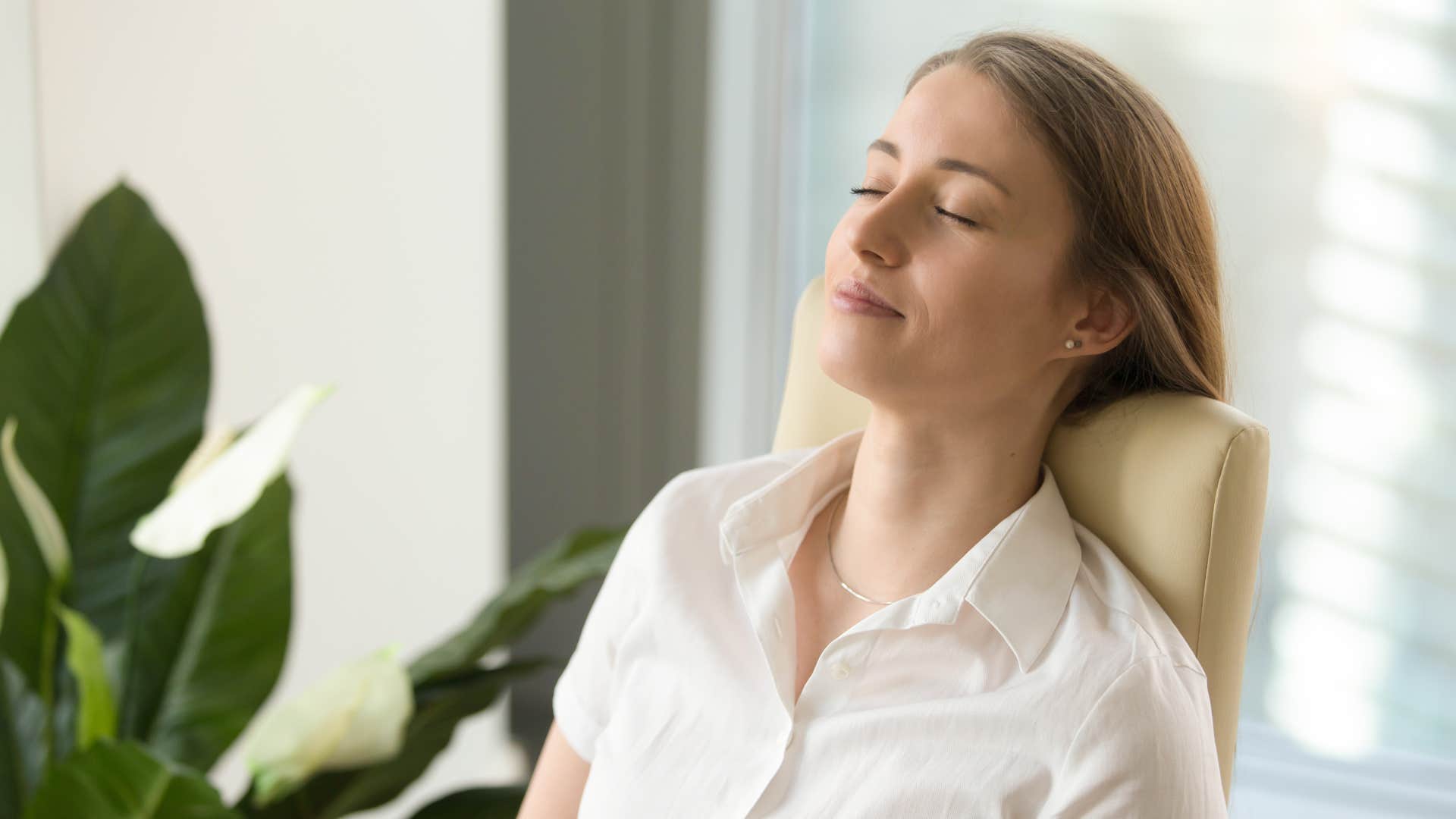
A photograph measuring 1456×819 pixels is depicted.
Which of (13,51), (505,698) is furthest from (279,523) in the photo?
(505,698)

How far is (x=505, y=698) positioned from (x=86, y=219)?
135cm

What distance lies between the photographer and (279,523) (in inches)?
53.8

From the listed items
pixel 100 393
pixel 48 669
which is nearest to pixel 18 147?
pixel 100 393

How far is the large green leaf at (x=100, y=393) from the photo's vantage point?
1327 mm

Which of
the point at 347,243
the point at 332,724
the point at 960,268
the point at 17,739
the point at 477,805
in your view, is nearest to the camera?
the point at 960,268

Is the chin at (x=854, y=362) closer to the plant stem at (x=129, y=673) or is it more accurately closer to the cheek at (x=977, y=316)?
the cheek at (x=977, y=316)

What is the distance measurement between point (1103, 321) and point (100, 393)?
101 cm

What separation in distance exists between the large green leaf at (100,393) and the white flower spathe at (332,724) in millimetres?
349

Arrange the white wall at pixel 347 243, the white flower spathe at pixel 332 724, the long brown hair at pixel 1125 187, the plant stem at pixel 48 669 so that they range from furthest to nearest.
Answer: the white wall at pixel 347 243 → the plant stem at pixel 48 669 → the white flower spathe at pixel 332 724 → the long brown hair at pixel 1125 187

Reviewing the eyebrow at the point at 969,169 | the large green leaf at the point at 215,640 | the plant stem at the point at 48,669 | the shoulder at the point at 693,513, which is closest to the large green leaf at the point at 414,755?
the large green leaf at the point at 215,640

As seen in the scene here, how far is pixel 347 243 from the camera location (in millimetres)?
1935

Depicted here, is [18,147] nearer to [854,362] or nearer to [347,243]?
[347,243]

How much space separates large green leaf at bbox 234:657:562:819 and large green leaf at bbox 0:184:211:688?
277 mm

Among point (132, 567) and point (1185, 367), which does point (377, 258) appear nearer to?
point (132, 567)
